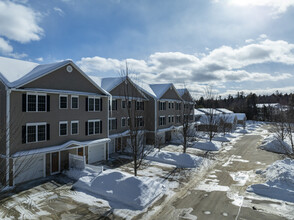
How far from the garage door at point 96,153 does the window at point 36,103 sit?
22.2ft

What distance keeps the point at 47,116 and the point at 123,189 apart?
30.2 ft

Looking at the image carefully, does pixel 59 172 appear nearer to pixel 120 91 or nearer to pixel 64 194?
pixel 64 194

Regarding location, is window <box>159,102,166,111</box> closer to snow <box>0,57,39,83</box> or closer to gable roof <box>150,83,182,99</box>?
gable roof <box>150,83,182,99</box>

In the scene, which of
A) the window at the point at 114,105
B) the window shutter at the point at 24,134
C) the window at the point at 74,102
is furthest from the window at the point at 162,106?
the window shutter at the point at 24,134

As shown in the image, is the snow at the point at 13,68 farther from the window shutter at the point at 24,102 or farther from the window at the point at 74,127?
the window at the point at 74,127

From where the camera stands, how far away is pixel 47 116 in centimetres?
1678

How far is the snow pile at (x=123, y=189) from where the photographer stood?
1205 centimetres

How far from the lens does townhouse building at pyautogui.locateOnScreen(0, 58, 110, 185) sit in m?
14.6

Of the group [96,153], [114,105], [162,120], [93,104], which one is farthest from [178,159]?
[162,120]

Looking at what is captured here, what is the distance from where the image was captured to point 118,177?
13.9 m

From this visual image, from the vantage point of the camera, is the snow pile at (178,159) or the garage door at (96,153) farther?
the garage door at (96,153)

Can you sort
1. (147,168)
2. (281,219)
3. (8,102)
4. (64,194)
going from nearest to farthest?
1. (281,219)
2. (64,194)
3. (8,102)
4. (147,168)

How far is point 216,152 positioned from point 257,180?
10790 mm

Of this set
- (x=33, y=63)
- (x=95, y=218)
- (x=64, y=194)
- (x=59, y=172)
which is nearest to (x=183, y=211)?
(x=95, y=218)
